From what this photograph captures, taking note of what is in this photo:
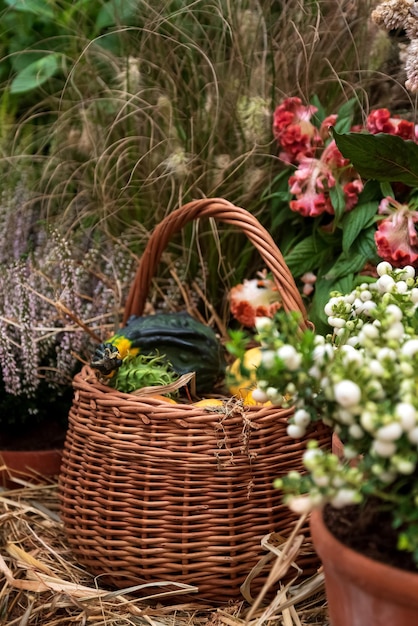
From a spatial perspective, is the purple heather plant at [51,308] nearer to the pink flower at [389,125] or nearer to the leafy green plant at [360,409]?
the pink flower at [389,125]

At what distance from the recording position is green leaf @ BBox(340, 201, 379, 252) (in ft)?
3.75

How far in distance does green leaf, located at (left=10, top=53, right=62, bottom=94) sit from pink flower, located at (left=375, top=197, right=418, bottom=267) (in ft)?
2.59

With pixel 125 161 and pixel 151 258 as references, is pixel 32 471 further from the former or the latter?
pixel 125 161

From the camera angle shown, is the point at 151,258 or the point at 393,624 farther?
the point at 151,258

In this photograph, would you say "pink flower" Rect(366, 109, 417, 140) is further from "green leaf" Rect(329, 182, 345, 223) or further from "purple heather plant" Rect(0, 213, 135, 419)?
"purple heather plant" Rect(0, 213, 135, 419)

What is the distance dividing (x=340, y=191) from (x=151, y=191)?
39cm

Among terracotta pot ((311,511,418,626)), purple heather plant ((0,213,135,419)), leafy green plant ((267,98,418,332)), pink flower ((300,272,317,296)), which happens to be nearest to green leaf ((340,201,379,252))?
leafy green plant ((267,98,418,332))

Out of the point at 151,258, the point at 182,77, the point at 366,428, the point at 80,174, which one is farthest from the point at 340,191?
the point at 366,428

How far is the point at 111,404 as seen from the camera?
95 centimetres

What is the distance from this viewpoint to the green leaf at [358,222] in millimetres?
1143

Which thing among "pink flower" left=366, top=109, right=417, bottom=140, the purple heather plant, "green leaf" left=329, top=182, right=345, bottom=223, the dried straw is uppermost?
"pink flower" left=366, top=109, right=417, bottom=140

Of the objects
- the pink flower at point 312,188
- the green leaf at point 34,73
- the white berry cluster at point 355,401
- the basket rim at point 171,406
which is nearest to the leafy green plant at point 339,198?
the pink flower at point 312,188

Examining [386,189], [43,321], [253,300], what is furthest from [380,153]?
[43,321]

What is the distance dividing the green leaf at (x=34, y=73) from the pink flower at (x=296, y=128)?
1.67ft
